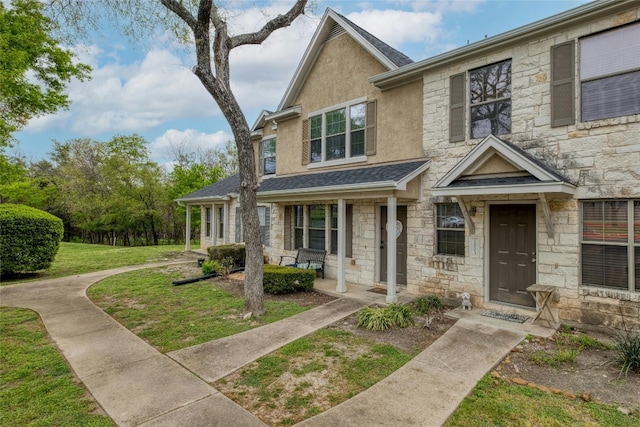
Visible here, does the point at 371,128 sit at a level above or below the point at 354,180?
above

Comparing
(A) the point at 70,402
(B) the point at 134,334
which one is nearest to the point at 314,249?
(B) the point at 134,334

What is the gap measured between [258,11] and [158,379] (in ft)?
23.9

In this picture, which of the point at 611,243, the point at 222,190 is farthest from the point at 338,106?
the point at 222,190

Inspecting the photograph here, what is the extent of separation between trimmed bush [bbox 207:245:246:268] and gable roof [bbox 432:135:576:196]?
8.04 metres

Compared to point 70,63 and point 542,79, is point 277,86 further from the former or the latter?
point 542,79

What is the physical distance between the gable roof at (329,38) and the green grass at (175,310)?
6.86 meters

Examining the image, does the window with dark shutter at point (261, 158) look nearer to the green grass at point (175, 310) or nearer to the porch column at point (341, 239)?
the green grass at point (175, 310)

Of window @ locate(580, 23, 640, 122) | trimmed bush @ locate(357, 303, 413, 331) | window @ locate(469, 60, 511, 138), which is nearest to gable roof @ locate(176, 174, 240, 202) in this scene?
trimmed bush @ locate(357, 303, 413, 331)

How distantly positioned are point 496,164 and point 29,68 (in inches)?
619

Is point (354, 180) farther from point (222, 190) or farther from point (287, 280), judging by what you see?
point (222, 190)

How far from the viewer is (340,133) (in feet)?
32.9

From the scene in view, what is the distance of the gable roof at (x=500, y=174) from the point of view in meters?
5.38

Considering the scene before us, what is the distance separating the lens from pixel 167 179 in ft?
95.1

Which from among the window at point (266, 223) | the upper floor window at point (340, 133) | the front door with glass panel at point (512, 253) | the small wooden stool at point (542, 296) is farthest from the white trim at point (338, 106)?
the small wooden stool at point (542, 296)
